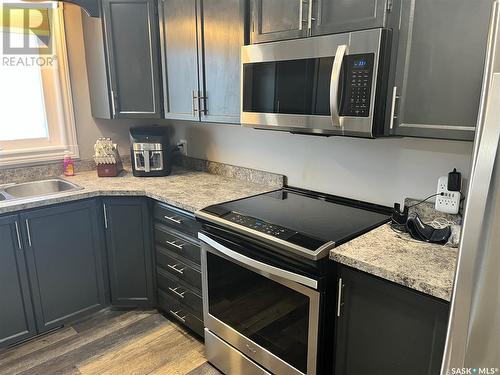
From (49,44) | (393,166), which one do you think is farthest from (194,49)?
(393,166)

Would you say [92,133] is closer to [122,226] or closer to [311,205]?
[122,226]

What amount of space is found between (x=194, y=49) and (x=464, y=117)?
5.15 ft

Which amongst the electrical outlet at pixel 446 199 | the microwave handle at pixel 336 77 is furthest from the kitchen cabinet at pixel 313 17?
the electrical outlet at pixel 446 199

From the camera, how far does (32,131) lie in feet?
8.77

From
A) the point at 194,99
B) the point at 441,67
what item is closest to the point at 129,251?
the point at 194,99

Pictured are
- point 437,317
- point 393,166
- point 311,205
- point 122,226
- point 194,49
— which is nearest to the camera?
point 437,317

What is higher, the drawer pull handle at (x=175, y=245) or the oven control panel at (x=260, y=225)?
the oven control panel at (x=260, y=225)

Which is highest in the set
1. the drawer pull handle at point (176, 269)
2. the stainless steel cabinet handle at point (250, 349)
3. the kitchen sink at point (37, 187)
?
the kitchen sink at point (37, 187)

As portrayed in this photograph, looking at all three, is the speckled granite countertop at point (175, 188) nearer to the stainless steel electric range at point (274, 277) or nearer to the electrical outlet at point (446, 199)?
the stainless steel electric range at point (274, 277)

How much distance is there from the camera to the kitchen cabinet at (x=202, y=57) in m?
2.03

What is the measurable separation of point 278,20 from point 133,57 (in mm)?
1230

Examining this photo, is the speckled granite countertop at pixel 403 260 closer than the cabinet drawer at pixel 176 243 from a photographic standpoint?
Yes

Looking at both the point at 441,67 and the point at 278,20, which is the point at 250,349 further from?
the point at 278,20

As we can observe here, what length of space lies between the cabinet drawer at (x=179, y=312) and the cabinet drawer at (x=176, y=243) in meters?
0.36
